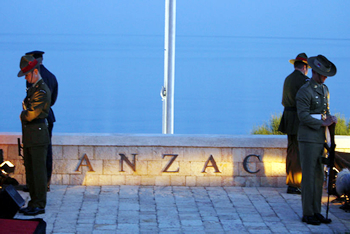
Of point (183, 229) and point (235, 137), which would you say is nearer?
point (183, 229)

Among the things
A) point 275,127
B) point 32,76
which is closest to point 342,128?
point 275,127

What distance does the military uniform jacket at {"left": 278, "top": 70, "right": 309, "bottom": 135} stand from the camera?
7043mm

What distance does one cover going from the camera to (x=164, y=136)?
24.1 ft

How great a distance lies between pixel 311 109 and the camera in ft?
19.4

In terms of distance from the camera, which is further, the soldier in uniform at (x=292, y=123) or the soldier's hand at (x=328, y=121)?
the soldier in uniform at (x=292, y=123)

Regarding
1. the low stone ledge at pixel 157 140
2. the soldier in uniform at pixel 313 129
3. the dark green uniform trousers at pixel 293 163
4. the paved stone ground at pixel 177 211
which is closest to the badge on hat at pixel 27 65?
the low stone ledge at pixel 157 140

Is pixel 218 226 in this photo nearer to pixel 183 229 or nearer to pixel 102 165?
pixel 183 229

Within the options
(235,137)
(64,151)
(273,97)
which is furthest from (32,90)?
(273,97)

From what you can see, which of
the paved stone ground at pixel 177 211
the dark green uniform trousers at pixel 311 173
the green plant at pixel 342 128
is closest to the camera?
the paved stone ground at pixel 177 211

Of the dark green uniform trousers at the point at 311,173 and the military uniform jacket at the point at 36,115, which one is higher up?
the military uniform jacket at the point at 36,115

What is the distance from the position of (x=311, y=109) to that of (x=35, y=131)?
3157mm

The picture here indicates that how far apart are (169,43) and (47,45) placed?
5.30 metres

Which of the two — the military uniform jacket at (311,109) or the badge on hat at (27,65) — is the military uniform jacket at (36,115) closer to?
the badge on hat at (27,65)

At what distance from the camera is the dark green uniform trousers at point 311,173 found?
5.88 metres
